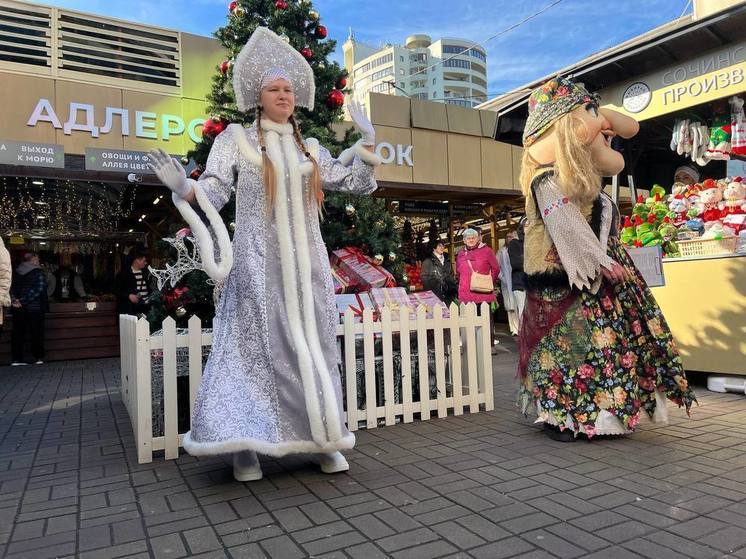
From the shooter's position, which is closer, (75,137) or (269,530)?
(269,530)

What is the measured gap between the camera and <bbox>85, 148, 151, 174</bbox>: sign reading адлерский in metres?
8.41

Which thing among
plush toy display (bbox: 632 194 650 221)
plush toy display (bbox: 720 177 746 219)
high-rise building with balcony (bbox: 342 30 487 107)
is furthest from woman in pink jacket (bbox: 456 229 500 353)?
high-rise building with balcony (bbox: 342 30 487 107)

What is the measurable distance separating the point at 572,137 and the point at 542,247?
0.70 m

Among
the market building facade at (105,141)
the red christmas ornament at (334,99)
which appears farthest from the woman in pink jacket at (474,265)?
the market building facade at (105,141)

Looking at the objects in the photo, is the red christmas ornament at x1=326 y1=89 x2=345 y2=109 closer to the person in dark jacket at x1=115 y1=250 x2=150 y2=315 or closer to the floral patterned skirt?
the floral patterned skirt

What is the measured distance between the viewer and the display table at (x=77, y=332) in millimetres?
9141

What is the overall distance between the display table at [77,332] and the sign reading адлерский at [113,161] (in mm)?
2466

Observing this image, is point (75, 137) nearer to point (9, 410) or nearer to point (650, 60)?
point (9, 410)

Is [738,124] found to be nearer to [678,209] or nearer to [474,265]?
[678,209]

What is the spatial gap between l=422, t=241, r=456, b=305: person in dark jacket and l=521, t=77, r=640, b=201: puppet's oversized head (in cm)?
491

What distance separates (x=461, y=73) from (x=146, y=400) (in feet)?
365

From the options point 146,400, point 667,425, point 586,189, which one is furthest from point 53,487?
point 667,425

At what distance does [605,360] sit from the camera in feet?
11.0

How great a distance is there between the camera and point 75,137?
28.0 ft
